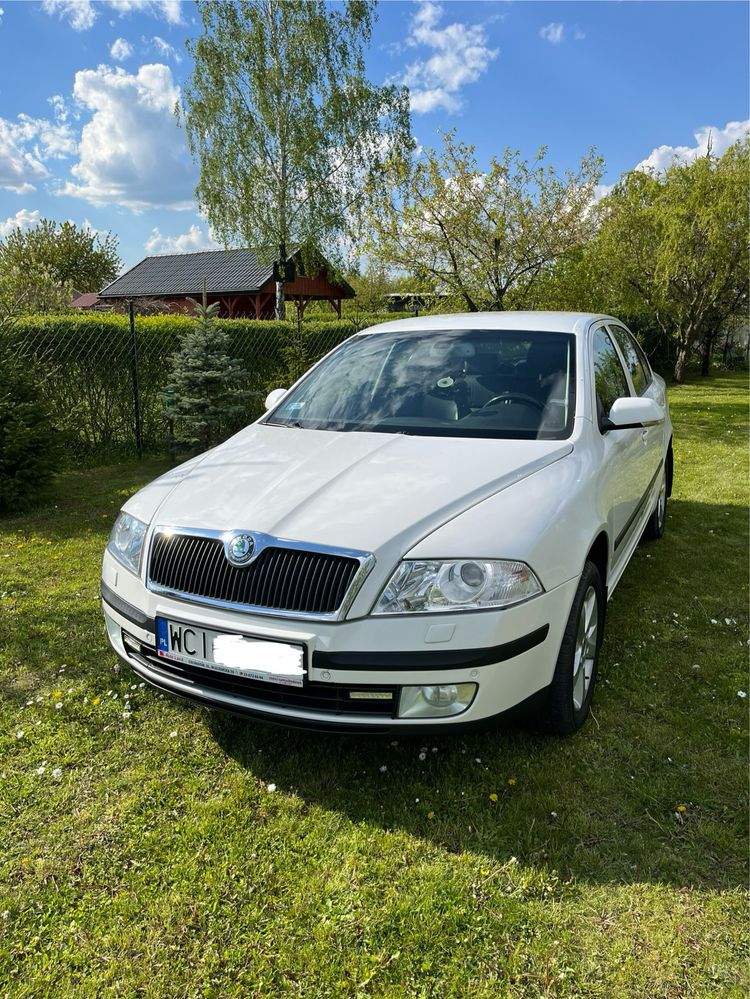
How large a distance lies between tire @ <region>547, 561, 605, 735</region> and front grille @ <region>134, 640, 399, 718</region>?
73cm

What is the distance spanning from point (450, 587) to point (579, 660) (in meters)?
0.88

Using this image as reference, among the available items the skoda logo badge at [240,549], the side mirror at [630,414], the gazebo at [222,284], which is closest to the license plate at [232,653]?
the skoda logo badge at [240,549]

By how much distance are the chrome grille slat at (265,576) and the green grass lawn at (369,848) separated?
780 millimetres

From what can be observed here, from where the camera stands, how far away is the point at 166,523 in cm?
255

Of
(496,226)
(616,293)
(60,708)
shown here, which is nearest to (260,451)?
(60,708)

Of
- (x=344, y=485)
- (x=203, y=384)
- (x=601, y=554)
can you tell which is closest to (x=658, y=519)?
(x=601, y=554)

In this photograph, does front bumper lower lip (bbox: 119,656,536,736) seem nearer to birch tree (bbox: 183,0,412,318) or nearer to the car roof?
the car roof

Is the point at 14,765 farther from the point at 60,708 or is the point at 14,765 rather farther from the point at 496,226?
the point at 496,226

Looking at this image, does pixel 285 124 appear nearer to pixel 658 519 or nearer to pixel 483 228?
pixel 483 228

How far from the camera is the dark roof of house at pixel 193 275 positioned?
93.1ft

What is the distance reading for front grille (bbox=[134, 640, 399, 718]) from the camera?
7.25ft

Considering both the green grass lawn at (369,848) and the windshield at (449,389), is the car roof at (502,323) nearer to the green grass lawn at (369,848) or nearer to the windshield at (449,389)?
the windshield at (449,389)

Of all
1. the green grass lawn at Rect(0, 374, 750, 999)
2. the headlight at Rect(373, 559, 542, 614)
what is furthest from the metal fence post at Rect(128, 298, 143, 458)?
the headlight at Rect(373, 559, 542, 614)

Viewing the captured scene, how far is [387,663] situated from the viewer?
84.7 inches
